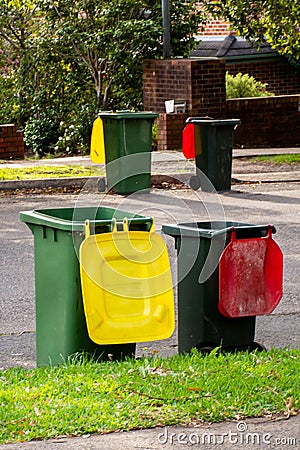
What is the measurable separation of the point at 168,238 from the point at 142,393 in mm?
5253

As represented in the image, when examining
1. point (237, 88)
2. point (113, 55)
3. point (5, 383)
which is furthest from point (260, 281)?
point (237, 88)

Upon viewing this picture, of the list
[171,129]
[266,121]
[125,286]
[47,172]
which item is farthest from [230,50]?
[125,286]

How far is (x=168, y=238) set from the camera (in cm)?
1049

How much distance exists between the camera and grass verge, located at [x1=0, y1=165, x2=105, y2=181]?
1558 centimetres

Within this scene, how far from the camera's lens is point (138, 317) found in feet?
18.8

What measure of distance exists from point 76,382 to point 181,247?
3.75 ft

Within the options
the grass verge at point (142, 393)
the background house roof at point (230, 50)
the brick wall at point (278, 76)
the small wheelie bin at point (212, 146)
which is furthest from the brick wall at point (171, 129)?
the grass verge at point (142, 393)

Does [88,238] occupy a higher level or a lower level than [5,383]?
higher

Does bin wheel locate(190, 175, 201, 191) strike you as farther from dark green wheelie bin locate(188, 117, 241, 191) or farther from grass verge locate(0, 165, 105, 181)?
grass verge locate(0, 165, 105, 181)

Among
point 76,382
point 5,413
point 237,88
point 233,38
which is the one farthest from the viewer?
point 233,38

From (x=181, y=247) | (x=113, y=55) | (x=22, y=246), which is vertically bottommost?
(x=22, y=246)

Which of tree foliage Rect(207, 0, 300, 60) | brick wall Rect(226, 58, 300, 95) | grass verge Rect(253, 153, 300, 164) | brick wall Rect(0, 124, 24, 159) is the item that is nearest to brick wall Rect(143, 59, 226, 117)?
tree foliage Rect(207, 0, 300, 60)

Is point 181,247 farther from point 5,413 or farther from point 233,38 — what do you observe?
point 233,38

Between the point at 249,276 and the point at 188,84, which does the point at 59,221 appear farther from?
the point at 188,84
